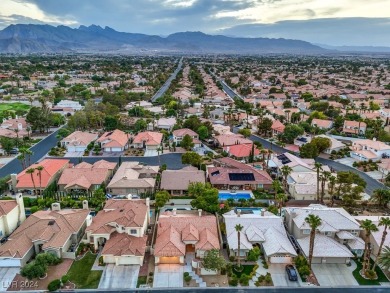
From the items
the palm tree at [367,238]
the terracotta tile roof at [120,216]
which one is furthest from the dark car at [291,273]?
the terracotta tile roof at [120,216]

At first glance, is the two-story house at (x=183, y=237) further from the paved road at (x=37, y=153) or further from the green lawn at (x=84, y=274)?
the paved road at (x=37, y=153)

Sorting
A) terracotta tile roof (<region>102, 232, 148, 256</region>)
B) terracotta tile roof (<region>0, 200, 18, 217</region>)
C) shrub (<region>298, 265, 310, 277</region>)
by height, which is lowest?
shrub (<region>298, 265, 310, 277</region>)

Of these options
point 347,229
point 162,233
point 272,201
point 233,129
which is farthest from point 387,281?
point 233,129

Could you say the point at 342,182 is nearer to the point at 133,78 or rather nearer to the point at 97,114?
the point at 97,114

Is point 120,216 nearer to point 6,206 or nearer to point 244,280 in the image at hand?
point 6,206

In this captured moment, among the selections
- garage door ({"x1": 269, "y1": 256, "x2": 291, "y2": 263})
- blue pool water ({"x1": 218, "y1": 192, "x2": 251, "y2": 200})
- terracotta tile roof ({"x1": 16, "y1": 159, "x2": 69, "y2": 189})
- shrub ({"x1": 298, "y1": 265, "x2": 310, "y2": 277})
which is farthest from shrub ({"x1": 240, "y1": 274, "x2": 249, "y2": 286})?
terracotta tile roof ({"x1": 16, "y1": 159, "x2": 69, "y2": 189})

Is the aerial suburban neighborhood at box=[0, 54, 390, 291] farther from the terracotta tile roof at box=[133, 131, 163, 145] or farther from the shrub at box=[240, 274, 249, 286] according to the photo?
the terracotta tile roof at box=[133, 131, 163, 145]

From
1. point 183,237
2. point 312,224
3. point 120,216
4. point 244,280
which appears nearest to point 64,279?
point 120,216
